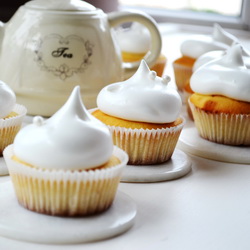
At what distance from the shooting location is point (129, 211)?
0.78 metres

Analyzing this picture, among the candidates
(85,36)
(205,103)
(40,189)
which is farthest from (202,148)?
(40,189)

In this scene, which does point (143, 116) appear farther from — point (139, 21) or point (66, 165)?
point (139, 21)

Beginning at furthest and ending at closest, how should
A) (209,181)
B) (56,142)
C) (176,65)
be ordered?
Result: (176,65) → (209,181) → (56,142)

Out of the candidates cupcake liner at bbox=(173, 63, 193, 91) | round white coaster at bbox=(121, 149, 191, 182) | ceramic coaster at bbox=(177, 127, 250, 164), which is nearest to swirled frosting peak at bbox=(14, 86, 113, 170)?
round white coaster at bbox=(121, 149, 191, 182)

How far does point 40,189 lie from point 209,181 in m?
0.30

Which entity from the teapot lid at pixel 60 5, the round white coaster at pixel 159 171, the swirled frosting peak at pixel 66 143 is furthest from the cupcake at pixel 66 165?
the teapot lid at pixel 60 5

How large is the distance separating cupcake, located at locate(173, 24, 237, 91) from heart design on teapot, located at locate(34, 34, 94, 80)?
356 mm

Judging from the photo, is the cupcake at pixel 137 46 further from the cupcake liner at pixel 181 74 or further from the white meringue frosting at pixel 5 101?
the white meringue frosting at pixel 5 101

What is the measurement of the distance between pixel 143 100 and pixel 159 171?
0.11 metres

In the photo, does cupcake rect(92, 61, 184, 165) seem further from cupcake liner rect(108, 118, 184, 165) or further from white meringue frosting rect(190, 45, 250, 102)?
white meringue frosting rect(190, 45, 250, 102)

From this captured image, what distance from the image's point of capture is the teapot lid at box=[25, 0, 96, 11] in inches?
45.1

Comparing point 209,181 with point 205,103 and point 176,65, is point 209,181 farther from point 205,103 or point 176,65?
point 176,65

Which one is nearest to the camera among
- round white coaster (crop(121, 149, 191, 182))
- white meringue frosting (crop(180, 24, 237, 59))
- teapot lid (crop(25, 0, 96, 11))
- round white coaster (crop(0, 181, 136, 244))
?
round white coaster (crop(0, 181, 136, 244))

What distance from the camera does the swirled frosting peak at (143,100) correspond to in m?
0.94
